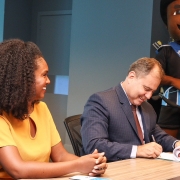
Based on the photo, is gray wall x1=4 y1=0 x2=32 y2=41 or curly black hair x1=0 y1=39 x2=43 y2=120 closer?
curly black hair x1=0 y1=39 x2=43 y2=120

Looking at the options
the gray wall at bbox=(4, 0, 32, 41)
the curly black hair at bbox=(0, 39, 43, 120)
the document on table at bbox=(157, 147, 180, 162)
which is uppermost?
the gray wall at bbox=(4, 0, 32, 41)

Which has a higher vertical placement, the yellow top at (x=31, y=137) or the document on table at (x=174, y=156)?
the yellow top at (x=31, y=137)

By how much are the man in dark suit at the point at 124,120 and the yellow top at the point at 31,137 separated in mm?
329

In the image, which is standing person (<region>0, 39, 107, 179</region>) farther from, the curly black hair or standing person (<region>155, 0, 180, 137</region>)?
standing person (<region>155, 0, 180, 137</region>)

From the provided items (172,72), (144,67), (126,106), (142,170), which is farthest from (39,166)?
(172,72)

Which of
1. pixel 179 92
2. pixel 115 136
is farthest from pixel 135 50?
pixel 115 136

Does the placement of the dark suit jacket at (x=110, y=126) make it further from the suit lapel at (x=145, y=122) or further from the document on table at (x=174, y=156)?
the document on table at (x=174, y=156)

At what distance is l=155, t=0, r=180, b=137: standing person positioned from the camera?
12.4ft

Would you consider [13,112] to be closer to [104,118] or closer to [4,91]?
[4,91]

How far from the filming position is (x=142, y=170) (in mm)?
2176

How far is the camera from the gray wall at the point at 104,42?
16.2ft

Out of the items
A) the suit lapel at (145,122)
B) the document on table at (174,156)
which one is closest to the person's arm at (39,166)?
the document on table at (174,156)

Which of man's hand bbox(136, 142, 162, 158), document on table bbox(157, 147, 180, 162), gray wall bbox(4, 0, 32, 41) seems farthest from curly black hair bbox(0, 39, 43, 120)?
gray wall bbox(4, 0, 32, 41)

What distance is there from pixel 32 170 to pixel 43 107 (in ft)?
1.85
